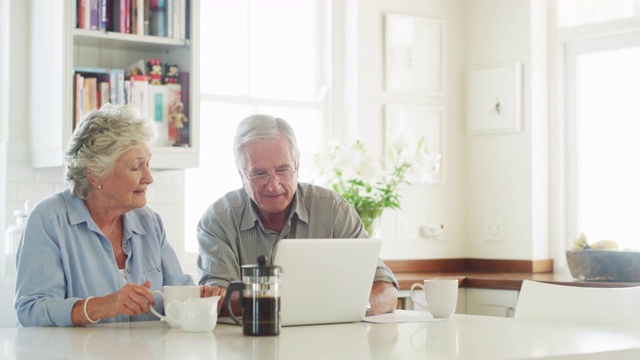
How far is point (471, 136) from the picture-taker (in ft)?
17.8

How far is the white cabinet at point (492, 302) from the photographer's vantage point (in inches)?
179

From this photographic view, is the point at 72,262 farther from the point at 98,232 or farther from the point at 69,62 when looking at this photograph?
the point at 69,62

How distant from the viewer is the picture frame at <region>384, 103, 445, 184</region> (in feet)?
16.9

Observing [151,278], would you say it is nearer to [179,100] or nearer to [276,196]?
[276,196]

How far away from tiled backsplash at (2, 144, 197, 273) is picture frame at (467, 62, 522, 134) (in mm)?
1746

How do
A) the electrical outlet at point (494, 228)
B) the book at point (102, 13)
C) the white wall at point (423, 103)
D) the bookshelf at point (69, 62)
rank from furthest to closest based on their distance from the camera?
the electrical outlet at point (494, 228) → the white wall at point (423, 103) → the book at point (102, 13) → the bookshelf at point (69, 62)

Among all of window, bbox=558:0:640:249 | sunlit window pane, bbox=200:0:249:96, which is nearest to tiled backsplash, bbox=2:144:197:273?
sunlit window pane, bbox=200:0:249:96

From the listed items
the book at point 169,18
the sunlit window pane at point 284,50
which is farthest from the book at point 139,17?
the sunlit window pane at point 284,50

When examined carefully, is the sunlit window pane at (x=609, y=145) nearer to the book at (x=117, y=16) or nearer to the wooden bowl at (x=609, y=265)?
the wooden bowl at (x=609, y=265)

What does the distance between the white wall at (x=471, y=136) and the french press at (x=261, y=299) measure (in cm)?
285

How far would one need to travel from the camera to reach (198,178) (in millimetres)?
4660

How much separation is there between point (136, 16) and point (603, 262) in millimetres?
2293

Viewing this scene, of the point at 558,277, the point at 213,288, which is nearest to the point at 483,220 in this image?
the point at 558,277

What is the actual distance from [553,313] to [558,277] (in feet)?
6.74
